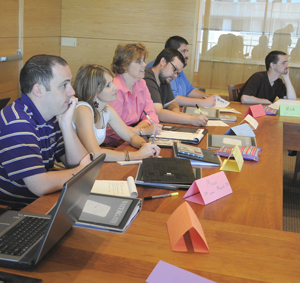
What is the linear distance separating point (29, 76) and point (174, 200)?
2.63ft

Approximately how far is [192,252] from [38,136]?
0.87 m

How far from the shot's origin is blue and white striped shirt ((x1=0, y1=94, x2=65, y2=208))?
137cm

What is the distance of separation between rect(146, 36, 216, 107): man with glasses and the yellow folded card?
5.53 feet

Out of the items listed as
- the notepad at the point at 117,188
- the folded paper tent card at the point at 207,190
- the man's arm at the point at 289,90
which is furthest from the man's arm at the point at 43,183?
the man's arm at the point at 289,90

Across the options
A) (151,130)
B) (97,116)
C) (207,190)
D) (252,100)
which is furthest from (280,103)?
(207,190)

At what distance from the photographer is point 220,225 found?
3.76 ft

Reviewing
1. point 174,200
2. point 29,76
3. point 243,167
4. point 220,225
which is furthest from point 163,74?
point 220,225

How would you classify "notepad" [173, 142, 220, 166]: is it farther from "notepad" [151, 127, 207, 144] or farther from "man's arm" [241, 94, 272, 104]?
"man's arm" [241, 94, 272, 104]

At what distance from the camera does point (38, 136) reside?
5.01ft

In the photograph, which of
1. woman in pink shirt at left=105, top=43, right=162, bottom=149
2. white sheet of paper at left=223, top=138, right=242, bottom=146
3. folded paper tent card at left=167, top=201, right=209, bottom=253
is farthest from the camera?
woman in pink shirt at left=105, top=43, right=162, bottom=149

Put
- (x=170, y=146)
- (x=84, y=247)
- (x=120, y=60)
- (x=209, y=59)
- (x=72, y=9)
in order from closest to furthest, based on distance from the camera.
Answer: (x=84, y=247) → (x=170, y=146) → (x=120, y=60) → (x=72, y=9) → (x=209, y=59)

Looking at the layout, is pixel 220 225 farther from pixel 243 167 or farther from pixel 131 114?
pixel 131 114

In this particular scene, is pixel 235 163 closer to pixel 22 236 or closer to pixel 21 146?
pixel 21 146

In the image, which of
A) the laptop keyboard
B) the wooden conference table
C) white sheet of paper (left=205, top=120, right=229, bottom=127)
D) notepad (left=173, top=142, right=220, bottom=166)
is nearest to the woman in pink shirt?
white sheet of paper (left=205, top=120, right=229, bottom=127)
